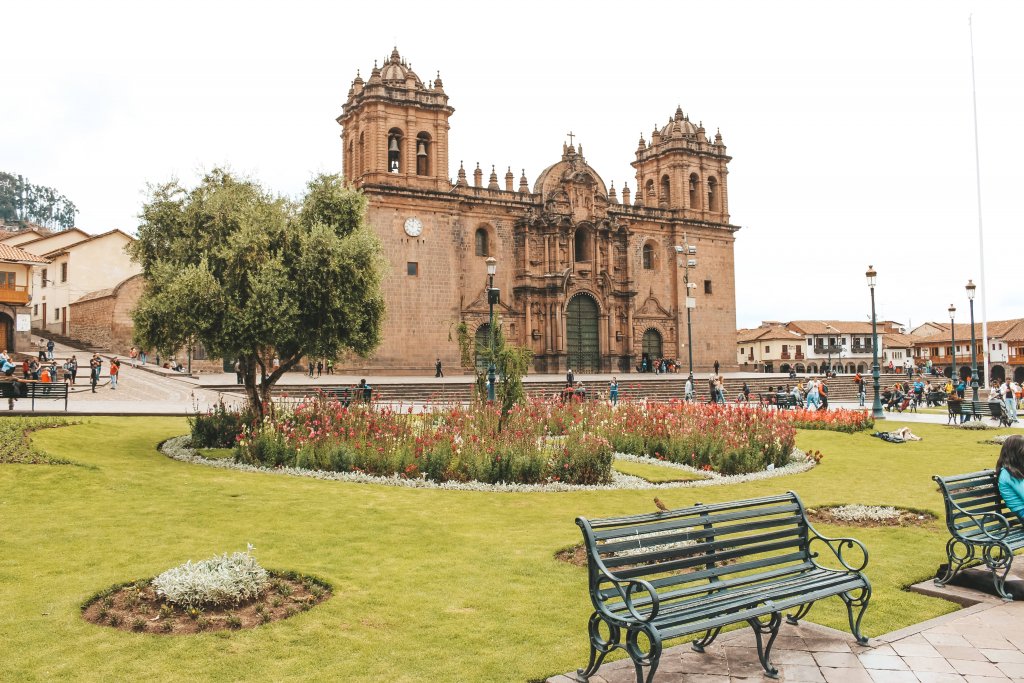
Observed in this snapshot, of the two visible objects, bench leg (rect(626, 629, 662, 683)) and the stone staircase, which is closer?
bench leg (rect(626, 629, 662, 683))

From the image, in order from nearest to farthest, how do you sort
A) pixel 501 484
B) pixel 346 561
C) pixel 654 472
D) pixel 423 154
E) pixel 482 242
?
pixel 346 561 < pixel 501 484 < pixel 654 472 < pixel 423 154 < pixel 482 242

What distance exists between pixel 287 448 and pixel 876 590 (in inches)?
400

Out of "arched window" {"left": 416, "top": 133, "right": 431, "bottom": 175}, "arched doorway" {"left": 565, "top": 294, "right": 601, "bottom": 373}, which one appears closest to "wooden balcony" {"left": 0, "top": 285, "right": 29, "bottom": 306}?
"arched window" {"left": 416, "top": 133, "right": 431, "bottom": 175}

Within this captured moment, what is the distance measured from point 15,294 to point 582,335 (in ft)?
104

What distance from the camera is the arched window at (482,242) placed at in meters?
44.7

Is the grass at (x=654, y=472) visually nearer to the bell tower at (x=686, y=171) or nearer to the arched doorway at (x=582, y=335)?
the arched doorway at (x=582, y=335)

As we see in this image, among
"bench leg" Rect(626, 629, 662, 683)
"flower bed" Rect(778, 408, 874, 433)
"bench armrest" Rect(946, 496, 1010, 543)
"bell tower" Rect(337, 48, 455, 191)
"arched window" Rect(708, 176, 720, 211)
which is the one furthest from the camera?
"arched window" Rect(708, 176, 720, 211)

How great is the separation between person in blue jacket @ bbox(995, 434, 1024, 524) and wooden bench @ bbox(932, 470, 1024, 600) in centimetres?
13

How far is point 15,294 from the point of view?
39031 millimetres

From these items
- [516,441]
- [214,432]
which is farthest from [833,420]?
[214,432]

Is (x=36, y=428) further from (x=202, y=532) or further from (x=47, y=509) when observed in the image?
(x=202, y=532)

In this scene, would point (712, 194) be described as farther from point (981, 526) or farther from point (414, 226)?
point (981, 526)

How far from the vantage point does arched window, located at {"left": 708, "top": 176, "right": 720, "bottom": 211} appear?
5375 centimetres

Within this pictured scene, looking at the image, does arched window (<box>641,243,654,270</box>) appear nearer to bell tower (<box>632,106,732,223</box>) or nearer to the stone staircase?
bell tower (<box>632,106,732,223</box>)
